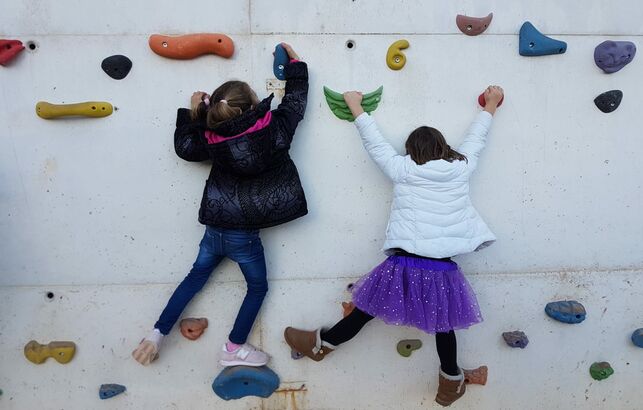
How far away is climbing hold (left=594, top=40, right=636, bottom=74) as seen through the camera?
6.80 feet

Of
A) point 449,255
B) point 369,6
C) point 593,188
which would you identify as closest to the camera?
point 449,255

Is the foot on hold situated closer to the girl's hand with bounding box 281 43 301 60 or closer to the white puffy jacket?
the white puffy jacket

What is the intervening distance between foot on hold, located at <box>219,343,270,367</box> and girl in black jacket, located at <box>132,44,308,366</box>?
0.6 inches

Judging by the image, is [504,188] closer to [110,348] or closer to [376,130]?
[376,130]

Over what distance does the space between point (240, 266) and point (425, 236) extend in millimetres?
739

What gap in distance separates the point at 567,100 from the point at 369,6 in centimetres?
93

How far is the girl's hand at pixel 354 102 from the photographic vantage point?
6.62ft

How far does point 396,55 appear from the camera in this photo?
205cm

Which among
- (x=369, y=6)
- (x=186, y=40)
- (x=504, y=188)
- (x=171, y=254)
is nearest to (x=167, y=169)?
(x=171, y=254)

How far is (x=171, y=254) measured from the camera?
2115 mm

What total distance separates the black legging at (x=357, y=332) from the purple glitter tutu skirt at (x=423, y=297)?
0.09 metres

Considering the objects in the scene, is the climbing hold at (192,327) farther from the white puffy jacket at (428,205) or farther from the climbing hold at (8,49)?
the climbing hold at (8,49)

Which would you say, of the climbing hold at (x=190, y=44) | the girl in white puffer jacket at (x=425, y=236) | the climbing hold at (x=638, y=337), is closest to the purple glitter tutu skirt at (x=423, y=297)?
the girl in white puffer jacket at (x=425, y=236)

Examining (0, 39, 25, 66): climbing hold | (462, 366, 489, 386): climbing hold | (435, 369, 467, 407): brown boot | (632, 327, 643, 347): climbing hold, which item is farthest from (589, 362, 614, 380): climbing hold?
(0, 39, 25, 66): climbing hold
